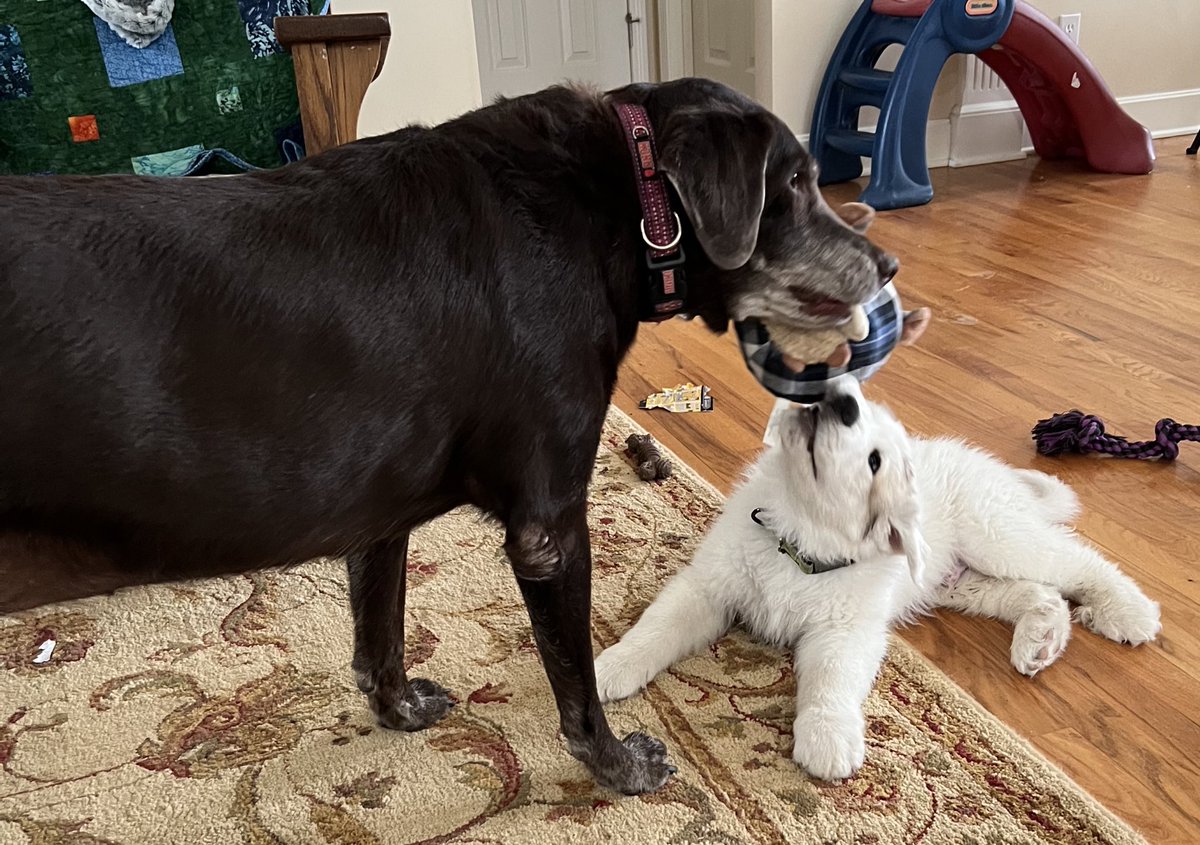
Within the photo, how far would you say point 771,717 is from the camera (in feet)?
5.00

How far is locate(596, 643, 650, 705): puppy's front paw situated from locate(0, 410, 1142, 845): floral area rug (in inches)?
0.8

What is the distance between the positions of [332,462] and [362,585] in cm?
47

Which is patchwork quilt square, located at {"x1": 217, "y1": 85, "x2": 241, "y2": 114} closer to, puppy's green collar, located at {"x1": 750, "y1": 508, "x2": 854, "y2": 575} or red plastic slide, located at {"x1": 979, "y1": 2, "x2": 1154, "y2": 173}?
puppy's green collar, located at {"x1": 750, "y1": 508, "x2": 854, "y2": 575}

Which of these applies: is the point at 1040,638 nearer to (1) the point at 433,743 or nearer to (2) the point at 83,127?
(1) the point at 433,743

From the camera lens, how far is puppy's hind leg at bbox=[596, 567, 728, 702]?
5.17 ft

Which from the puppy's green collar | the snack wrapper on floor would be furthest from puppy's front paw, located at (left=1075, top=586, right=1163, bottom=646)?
the snack wrapper on floor

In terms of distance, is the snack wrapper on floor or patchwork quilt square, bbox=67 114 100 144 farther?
the snack wrapper on floor

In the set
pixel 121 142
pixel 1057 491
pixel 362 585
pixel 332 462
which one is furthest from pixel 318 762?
pixel 121 142

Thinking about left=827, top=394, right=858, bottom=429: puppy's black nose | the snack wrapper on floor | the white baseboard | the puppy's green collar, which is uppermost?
left=827, top=394, right=858, bottom=429: puppy's black nose

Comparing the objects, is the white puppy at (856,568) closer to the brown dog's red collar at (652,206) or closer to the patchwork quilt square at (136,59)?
the brown dog's red collar at (652,206)

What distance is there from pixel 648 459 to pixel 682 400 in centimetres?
40

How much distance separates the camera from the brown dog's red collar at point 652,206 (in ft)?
3.73

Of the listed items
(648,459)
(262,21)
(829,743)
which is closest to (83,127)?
(262,21)

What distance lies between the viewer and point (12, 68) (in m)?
2.28
